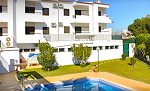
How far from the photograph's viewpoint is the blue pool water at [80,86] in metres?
11.7

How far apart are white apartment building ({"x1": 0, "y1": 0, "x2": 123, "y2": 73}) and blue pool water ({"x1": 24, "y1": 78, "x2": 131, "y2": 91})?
7154 mm

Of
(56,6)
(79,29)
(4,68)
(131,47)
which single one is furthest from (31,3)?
(131,47)

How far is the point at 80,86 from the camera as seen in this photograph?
42.0 feet

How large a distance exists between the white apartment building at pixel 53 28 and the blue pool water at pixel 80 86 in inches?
282

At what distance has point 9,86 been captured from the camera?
11820mm

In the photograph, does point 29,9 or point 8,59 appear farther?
point 29,9

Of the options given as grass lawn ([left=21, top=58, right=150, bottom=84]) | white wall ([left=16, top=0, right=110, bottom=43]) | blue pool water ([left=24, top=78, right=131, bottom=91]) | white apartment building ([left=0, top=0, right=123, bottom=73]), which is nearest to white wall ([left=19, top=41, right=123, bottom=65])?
white apartment building ([left=0, top=0, right=123, bottom=73])

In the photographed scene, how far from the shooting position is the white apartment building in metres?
19.8

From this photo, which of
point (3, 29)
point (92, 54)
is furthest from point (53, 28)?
point (92, 54)

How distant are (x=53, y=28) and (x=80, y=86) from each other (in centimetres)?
1379

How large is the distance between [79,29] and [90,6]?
462 cm

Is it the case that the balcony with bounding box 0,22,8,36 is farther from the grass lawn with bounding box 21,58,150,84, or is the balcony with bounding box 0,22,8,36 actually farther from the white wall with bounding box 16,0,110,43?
the grass lawn with bounding box 21,58,150,84

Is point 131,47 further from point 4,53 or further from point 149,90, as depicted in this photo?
point 4,53

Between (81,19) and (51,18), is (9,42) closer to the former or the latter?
(51,18)
